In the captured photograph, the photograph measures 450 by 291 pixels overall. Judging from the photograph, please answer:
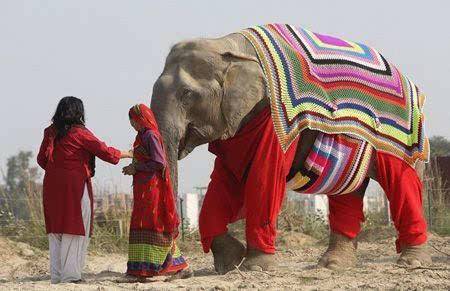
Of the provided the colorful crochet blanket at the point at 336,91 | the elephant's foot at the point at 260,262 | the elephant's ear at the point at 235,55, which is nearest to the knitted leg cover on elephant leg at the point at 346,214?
the colorful crochet blanket at the point at 336,91

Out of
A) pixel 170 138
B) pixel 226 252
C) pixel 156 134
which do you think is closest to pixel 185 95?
pixel 170 138

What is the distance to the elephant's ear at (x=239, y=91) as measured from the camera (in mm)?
8148

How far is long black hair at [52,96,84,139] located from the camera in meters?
7.57

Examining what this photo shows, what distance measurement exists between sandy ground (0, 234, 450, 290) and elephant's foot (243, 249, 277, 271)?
0.37 ft

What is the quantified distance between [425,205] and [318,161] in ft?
23.8

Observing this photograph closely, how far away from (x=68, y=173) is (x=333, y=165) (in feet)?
7.86

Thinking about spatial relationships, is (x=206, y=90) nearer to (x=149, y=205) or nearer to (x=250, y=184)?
(x=250, y=184)

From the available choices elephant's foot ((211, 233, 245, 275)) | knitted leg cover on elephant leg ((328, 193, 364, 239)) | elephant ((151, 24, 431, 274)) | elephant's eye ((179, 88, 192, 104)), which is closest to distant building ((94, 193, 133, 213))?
knitted leg cover on elephant leg ((328, 193, 364, 239))

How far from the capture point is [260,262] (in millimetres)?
7895

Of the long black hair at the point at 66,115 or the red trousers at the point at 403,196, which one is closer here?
the long black hair at the point at 66,115

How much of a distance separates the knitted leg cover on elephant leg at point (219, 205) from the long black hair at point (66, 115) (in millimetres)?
1475

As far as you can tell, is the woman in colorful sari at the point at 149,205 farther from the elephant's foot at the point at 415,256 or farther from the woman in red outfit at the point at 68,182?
the elephant's foot at the point at 415,256

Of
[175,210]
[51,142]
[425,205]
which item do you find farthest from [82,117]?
[425,205]

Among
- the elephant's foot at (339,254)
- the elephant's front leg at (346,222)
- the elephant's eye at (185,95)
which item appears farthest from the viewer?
the elephant's front leg at (346,222)
